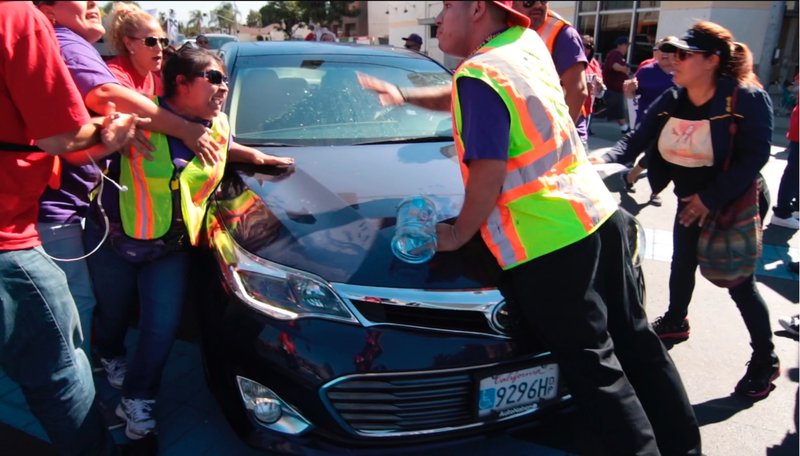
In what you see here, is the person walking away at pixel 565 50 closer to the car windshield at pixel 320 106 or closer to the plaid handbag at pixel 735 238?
the car windshield at pixel 320 106

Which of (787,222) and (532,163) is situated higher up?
(532,163)

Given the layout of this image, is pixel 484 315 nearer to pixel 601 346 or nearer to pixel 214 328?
pixel 601 346

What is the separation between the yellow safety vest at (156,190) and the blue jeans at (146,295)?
0.15 metres

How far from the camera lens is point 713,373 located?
283 cm

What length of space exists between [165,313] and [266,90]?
4.47 ft

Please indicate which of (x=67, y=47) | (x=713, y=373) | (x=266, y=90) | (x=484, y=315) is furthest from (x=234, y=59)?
(x=713, y=373)

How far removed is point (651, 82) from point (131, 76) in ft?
16.5

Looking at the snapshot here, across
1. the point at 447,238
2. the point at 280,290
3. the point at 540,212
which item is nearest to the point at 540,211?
the point at 540,212

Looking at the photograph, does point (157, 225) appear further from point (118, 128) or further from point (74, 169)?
point (118, 128)

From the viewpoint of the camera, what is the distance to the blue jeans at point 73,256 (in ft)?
6.06

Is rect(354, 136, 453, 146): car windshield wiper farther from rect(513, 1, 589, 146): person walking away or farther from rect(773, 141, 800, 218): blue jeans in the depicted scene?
rect(773, 141, 800, 218): blue jeans

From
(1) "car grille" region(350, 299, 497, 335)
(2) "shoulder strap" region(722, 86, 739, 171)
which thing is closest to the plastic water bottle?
(1) "car grille" region(350, 299, 497, 335)

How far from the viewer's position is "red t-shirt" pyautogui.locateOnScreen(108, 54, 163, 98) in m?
2.47

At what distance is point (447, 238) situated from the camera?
1.83 meters
